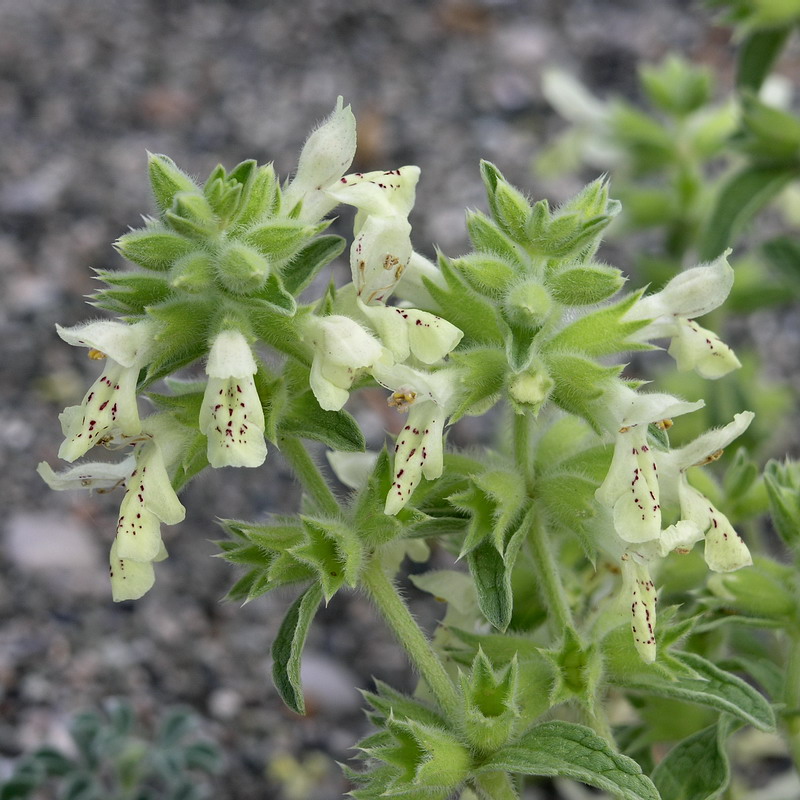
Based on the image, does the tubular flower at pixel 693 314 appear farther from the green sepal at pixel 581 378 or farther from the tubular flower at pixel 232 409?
the tubular flower at pixel 232 409

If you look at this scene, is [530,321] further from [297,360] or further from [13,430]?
[13,430]

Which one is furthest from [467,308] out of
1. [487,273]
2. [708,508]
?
[708,508]

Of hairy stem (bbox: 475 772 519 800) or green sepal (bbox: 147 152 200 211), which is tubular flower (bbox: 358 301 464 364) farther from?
hairy stem (bbox: 475 772 519 800)

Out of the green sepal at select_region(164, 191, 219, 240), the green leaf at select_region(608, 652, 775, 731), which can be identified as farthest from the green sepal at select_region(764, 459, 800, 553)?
the green sepal at select_region(164, 191, 219, 240)

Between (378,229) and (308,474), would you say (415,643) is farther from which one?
(378,229)

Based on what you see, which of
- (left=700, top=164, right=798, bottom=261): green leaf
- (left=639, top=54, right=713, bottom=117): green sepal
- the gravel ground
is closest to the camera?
(left=700, top=164, right=798, bottom=261): green leaf

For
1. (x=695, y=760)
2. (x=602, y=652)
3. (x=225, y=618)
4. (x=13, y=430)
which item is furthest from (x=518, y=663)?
(x=13, y=430)
